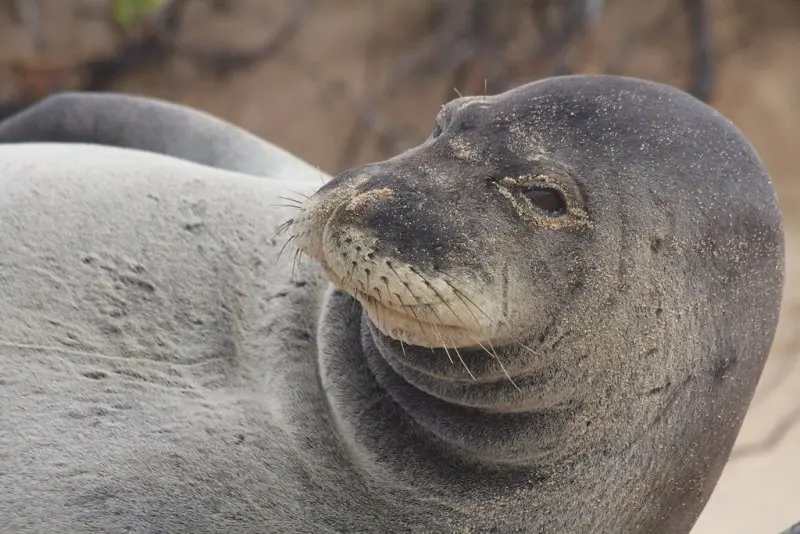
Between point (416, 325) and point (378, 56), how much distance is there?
5.43 meters

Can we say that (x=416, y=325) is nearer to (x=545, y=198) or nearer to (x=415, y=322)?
(x=415, y=322)

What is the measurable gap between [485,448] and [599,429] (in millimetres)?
222

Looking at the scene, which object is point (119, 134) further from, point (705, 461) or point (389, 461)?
point (705, 461)

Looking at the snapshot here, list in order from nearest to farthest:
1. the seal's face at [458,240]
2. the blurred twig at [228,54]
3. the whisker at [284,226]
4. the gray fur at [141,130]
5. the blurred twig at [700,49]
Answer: the seal's face at [458,240] → the whisker at [284,226] → the gray fur at [141,130] → the blurred twig at [700,49] → the blurred twig at [228,54]

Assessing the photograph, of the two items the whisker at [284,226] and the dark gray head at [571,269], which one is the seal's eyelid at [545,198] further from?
the whisker at [284,226]

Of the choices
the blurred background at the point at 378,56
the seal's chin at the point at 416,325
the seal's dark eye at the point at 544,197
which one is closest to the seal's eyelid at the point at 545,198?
the seal's dark eye at the point at 544,197

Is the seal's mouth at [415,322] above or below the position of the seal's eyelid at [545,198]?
below

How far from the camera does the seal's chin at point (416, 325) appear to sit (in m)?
1.65

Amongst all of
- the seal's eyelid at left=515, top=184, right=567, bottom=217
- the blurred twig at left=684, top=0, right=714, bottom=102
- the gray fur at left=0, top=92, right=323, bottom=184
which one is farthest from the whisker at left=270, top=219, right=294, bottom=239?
the blurred twig at left=684, top=0, right=714, bottom=102

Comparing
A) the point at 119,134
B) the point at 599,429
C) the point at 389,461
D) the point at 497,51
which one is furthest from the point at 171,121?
the point at 497,51

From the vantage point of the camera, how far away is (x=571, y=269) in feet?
5.51

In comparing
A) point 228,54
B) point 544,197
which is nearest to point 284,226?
point 544,197

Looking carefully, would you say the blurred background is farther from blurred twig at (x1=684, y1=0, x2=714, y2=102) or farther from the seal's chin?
the seal's chin

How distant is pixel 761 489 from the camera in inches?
147
